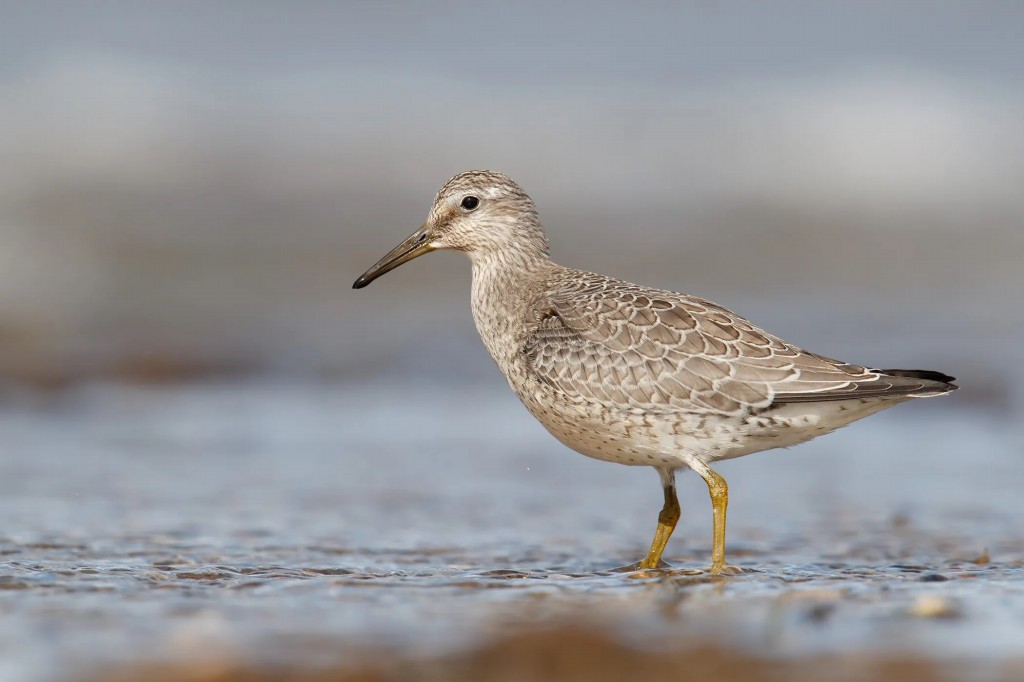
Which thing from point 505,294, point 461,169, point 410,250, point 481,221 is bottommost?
point 505,294

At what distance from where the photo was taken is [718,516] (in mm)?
6035

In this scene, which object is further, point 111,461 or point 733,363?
point 111,461

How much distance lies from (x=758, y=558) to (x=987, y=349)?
6.93 meters

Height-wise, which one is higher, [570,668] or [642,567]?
[642,567]

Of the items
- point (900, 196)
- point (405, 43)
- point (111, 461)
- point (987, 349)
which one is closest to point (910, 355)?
point (987, 349)

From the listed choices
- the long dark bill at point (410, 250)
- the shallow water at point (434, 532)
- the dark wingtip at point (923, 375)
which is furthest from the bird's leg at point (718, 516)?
the long dark bill at point (410, 250)

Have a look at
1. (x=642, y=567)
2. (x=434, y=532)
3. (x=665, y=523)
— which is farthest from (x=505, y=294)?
(x=642, y=567)

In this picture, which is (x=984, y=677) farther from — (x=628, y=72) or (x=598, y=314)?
(x=628, y=72)

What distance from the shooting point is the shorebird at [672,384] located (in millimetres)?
5969

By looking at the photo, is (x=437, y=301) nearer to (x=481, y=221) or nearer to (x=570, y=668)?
(x=481, y=221)

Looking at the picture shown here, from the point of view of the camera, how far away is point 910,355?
12211 millimetres

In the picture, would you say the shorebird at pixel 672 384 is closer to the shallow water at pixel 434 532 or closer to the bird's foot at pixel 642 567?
the bird's foot at pixel 642 567

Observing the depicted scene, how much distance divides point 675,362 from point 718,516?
71 cm

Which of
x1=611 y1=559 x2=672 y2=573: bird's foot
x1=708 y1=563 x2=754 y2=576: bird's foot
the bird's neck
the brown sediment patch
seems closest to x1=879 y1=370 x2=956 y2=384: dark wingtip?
x1=708 y1=563 x2=754 y2=576: bird's foot
